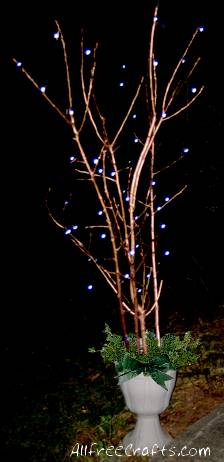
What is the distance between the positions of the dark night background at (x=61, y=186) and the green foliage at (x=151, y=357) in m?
2.45

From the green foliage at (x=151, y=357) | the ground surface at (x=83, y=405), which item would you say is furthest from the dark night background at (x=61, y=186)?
the green foliage at (x=151, y=357)

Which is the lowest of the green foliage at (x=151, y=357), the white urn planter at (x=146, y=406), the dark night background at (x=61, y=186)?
the white urn planter at (x=146, y=406)

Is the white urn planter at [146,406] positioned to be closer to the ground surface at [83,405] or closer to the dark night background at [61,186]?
the ground surface at [83,405]

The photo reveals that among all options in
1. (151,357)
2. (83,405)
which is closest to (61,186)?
(83,405)

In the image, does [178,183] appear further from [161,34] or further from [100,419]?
[100,419]

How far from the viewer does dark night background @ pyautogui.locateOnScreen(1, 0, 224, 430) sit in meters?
6.45

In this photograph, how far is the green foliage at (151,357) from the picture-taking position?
9.71ft

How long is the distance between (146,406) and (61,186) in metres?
5.34

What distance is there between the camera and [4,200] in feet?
26.4

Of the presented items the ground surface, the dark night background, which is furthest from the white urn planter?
the dark night background

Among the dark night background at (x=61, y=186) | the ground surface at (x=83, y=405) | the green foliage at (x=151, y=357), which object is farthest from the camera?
the dark night background at (x=61, y=186)

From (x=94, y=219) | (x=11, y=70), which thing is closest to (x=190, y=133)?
(x=94, y=219)

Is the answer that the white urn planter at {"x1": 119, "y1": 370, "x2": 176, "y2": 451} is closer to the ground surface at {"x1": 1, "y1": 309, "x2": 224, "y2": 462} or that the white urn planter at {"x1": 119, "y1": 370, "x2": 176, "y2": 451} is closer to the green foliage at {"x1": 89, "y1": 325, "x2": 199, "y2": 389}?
the green foliage at {"x1": 89, "y1": 325, "x2": 199, "y2": 389}

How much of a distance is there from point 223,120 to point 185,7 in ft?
6.15
